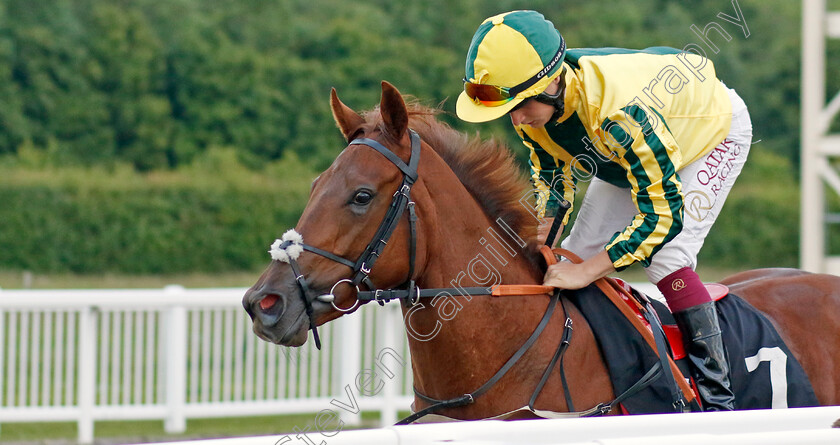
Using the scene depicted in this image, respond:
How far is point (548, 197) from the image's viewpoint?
325 centimetres

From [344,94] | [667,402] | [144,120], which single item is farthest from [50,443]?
[344,94]

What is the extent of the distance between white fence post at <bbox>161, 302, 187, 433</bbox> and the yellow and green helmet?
377 cm

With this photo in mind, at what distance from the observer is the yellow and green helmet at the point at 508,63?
265 centimetres

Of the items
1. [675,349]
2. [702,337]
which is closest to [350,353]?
[675,349]

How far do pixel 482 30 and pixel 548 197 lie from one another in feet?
2.52

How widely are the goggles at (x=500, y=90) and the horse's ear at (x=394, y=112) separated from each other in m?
0.25

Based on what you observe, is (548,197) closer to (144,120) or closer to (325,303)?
(325,303)

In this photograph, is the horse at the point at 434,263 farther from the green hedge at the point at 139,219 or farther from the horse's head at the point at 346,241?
the green hedge at the point at 139,219

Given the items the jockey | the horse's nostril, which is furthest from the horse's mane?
the horse's nostril

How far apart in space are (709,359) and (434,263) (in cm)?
95

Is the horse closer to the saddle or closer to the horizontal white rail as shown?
the saddle

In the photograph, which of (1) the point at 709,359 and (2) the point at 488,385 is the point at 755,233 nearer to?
(1) the point at 709,359

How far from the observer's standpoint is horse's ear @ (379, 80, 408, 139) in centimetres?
254

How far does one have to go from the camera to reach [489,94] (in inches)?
106
